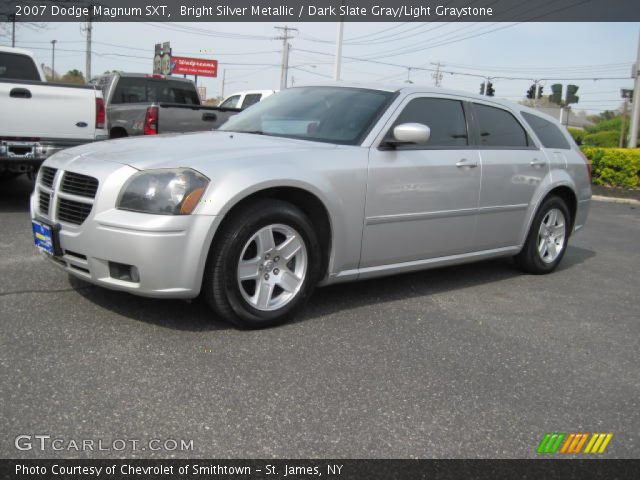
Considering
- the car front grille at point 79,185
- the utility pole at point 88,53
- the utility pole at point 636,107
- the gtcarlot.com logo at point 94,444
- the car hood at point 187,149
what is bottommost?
the gtcarlot.com logo at point 94,444

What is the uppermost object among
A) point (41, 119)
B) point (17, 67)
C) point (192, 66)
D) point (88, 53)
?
point (192, 66)

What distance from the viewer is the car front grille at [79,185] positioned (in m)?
3.58

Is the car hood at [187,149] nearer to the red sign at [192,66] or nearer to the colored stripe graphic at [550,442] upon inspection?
the colored stripe graphic at [550,442]

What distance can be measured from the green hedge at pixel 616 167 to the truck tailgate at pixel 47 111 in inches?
471

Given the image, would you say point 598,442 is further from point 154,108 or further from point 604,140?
point 604,140

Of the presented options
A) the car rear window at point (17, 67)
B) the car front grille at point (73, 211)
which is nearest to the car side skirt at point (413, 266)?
the car front grille at point (73, 211)

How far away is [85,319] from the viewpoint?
12.1 ft

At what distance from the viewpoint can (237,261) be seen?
12.0 feet

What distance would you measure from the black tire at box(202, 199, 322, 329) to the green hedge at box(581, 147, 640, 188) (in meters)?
12.9

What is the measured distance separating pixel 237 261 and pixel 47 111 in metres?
4.55

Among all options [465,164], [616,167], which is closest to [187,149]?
[465,164]

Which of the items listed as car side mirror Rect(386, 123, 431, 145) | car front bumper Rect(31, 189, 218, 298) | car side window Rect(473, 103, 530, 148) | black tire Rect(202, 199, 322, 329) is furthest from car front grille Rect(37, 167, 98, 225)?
car side window Rect(473, 103, 530, 148)

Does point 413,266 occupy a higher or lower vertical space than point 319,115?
lower

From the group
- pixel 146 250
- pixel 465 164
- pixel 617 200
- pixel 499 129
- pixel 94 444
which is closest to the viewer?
pixel 94 444
